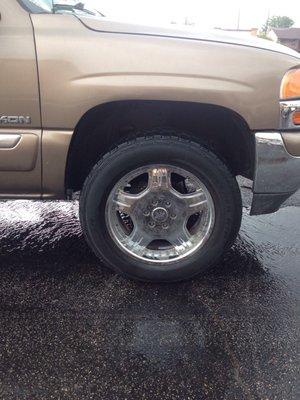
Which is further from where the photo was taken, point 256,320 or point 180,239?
point 180,239

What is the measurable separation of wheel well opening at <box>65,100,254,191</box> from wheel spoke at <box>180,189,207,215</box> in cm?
27

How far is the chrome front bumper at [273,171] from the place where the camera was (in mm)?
2551

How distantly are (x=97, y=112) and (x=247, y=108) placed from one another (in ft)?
2.85

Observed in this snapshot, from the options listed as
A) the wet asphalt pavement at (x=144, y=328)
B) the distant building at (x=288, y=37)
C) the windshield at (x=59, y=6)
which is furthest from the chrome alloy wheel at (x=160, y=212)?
the distant building at (x=288, y=37)

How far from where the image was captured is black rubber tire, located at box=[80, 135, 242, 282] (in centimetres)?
261

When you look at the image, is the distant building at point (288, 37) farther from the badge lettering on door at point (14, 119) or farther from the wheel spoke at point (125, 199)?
the badge lettering on door at point (14, 119)

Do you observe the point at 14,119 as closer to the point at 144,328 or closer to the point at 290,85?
the point at 144,328

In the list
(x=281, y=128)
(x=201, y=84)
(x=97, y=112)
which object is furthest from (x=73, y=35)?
(x=281, y=128)

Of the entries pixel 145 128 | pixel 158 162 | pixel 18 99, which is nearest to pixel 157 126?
pixel 145 128

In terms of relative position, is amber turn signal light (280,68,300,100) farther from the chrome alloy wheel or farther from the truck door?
the truck door

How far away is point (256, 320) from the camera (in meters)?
2.48

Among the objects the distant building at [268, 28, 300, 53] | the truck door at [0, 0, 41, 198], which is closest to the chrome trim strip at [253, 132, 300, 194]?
the truck door at [0, 0, 41, 198]

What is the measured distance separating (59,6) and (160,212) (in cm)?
148

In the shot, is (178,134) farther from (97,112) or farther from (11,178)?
(11,178)
